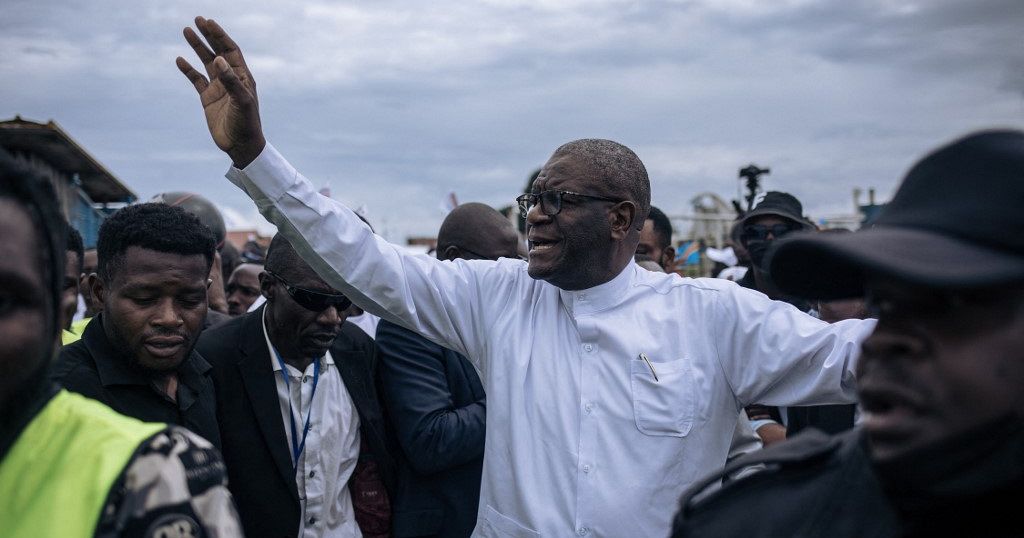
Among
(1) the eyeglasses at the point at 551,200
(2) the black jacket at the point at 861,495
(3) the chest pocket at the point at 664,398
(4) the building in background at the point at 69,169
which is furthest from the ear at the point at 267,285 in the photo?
(4) the building in background at the point at 69,169

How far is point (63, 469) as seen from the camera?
58.6 inches

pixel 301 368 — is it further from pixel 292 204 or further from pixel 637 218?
pixel 637 218

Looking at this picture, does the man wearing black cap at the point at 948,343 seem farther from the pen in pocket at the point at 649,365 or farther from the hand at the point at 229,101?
the hand at the point at 229,101

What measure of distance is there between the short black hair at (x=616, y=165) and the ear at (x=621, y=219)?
0.03 meters

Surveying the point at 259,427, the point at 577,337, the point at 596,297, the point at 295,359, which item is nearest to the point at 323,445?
the point at 259,427

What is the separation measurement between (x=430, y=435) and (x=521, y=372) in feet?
2.57

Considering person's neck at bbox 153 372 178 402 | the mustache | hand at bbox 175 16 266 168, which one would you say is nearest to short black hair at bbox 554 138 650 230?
hand at bbox 175 16 266 168

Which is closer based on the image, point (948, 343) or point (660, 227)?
point (948, 343)

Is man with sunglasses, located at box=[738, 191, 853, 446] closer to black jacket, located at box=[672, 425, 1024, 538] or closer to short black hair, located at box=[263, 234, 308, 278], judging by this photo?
short black hair, located at box=[263, 234, 308, 278]

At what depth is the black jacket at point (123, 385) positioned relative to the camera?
2957 millimetres

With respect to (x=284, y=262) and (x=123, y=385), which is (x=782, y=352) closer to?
(x=284, y=262)

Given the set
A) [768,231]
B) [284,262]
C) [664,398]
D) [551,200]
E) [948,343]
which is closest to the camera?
[948,343]

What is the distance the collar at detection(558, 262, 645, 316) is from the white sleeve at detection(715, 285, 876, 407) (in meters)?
0.37

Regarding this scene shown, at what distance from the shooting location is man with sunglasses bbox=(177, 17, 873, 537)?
299 cm
